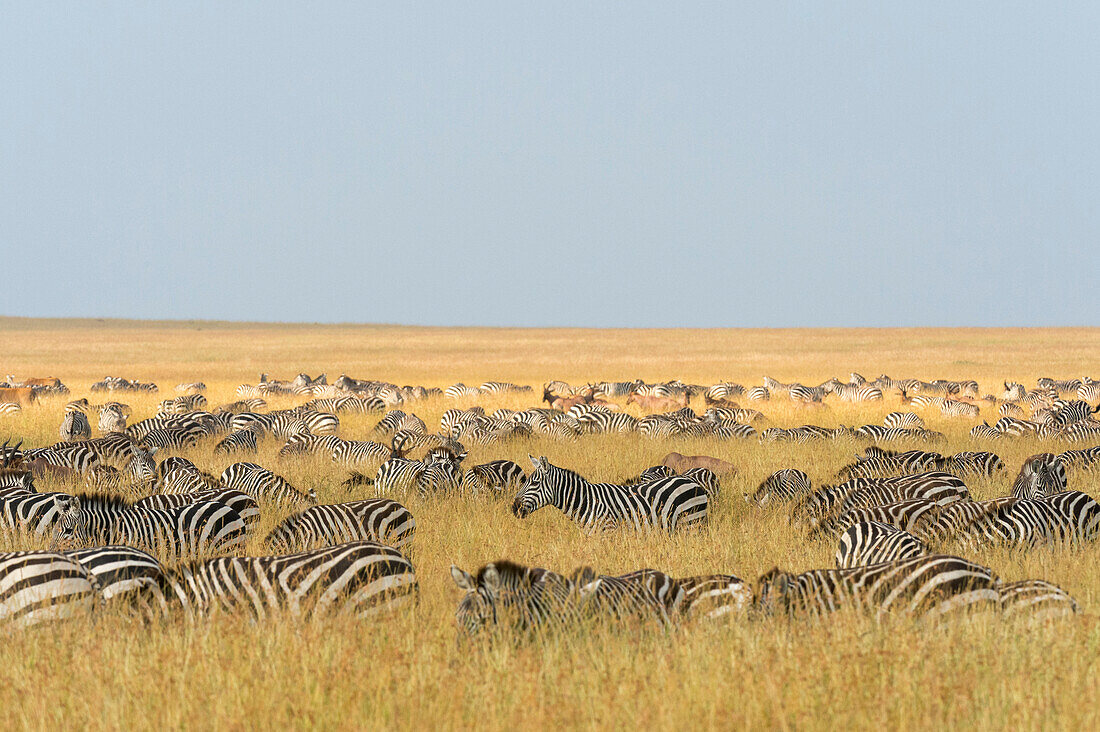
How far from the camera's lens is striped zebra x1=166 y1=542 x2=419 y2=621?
18.8ft

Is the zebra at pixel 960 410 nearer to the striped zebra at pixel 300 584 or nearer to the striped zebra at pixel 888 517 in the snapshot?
the striped zebra at pixel 888 517

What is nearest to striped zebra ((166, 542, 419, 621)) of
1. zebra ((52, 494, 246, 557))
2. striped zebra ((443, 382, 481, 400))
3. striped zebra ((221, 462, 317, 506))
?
zebra ((52, 494, 246, 557))

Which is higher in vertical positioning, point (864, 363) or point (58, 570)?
point (864, 363)

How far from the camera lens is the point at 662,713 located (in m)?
4.30

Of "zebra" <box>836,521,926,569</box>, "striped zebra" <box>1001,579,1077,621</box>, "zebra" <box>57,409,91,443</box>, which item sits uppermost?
"zebra" <box>57,409,91,443</box>

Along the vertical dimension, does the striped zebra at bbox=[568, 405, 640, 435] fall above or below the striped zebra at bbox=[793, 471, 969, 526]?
above

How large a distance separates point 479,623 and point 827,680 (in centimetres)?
184

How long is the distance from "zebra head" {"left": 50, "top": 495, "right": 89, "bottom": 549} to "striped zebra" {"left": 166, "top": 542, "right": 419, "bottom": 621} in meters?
2.39

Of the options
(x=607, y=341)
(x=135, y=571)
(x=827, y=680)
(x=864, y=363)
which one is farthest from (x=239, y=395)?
(x=607, y=341)

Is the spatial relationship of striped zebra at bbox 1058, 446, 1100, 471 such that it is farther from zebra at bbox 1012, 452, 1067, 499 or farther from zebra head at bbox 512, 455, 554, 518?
zebra head at bbox 512, 455, 554, 518

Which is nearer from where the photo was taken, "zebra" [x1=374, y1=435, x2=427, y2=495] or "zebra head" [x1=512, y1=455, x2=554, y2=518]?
"zebra head" [x1=512, y1=455, x2=554, y2=518]

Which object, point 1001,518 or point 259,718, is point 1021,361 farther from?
point 259,718

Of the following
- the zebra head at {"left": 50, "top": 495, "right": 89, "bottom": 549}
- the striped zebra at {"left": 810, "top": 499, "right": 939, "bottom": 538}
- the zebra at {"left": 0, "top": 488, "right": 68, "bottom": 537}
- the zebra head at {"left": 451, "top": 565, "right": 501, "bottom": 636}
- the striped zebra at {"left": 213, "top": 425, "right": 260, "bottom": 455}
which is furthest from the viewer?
the striped zebra at {"left": 213, "top": 425, "right": 260, "bottom": 455}

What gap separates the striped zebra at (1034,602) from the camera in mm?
5527
